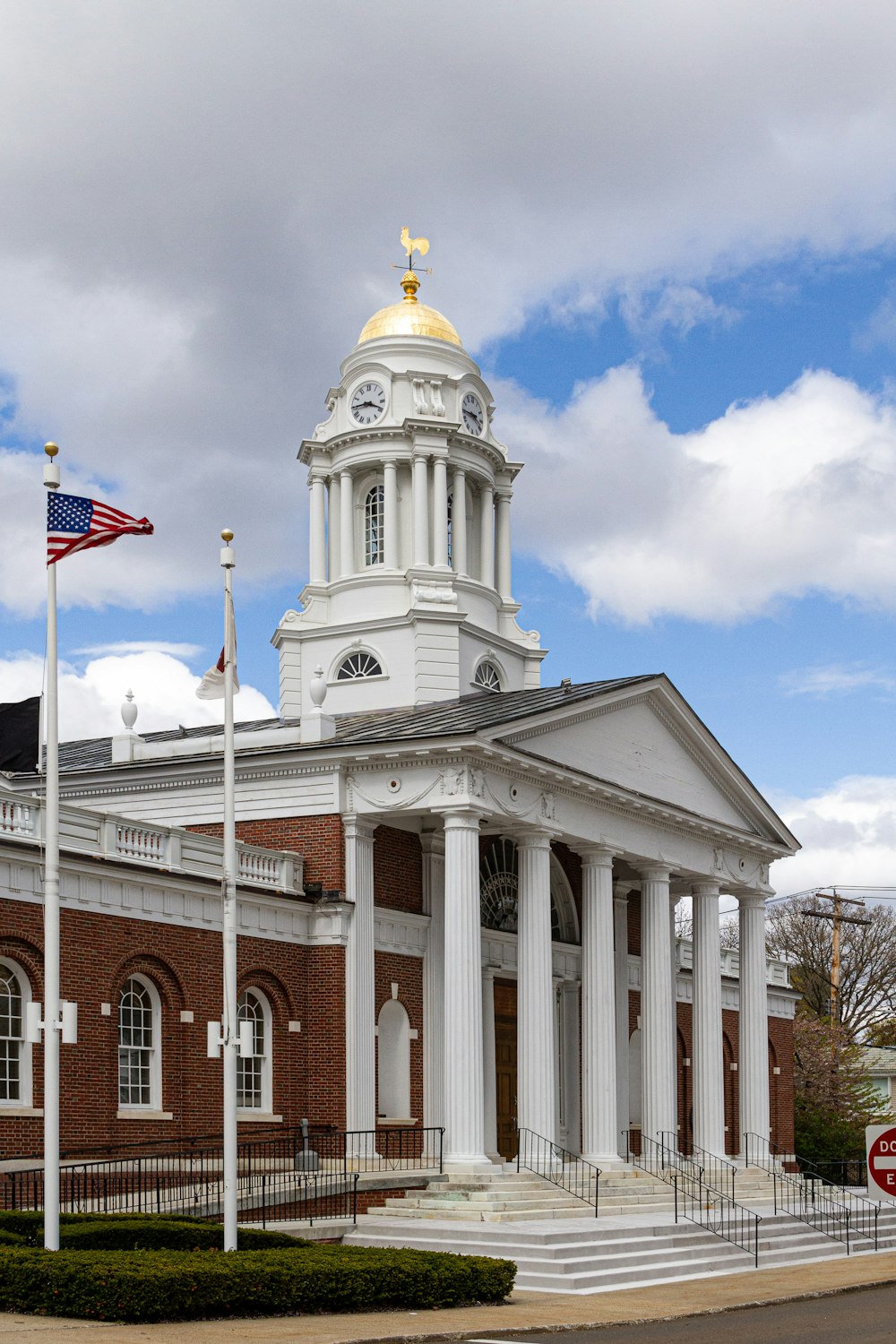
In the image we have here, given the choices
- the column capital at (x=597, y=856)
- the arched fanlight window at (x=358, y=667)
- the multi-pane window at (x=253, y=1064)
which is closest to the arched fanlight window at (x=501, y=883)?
the column capital at (x=597, y=856)

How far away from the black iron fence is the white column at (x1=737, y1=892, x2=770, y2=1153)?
12473mm

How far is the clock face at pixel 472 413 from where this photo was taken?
45938mm

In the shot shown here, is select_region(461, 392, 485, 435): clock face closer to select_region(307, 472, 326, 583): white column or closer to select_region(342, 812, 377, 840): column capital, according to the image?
select_region(307, 472, 326, 583): white column

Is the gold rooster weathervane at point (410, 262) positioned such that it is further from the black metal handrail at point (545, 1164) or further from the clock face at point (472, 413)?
the black metal handrail at point (545, 1164)

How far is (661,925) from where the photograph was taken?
41562 mm

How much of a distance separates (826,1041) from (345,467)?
108 feet

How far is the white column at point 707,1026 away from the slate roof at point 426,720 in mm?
7168

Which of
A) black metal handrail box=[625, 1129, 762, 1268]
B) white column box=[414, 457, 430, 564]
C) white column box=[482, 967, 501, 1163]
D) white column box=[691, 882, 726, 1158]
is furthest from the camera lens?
white column box=[414, 457, 430, 564]

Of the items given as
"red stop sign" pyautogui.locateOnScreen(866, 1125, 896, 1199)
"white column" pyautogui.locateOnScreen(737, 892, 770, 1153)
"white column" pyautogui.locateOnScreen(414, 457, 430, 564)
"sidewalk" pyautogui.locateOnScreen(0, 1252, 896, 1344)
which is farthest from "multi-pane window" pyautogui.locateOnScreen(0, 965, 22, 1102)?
"white column" pyautogui.locateOnScreen(737, 892, 770, 1153)

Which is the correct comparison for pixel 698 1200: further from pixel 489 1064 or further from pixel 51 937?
pixel 51 937

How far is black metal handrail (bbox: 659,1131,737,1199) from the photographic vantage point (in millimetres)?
39406

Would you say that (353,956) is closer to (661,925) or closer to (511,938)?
(511,938)

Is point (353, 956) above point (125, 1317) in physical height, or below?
above

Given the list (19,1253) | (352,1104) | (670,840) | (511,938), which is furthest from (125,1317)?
(670,840)
